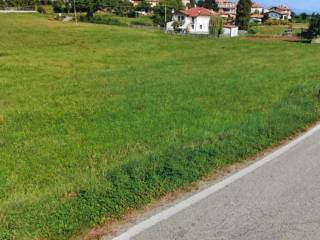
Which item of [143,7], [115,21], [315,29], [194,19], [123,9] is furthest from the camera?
[143,7]

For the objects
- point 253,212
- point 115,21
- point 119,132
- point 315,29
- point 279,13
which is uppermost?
point 253,212

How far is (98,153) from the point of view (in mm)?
6574

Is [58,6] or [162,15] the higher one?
[58,6]

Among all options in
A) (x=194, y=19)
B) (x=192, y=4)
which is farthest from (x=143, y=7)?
(x=194, y=19)

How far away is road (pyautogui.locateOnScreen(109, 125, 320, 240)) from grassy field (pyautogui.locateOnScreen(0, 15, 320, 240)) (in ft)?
1.54

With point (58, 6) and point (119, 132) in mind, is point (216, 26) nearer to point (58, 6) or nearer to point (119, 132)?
point (58, 6)

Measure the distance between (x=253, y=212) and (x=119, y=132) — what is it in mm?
3550

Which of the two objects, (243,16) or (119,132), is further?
(243,16)

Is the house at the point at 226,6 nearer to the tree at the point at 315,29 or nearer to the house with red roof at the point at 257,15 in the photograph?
the house with red roof at the point at 257,15

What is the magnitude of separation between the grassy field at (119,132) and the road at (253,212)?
1.54 ft

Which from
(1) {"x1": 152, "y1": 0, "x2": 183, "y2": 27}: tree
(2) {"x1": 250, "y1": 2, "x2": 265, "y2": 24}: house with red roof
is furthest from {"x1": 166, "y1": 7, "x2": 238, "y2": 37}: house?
(2) {"x1": 250, "y1": 2, "x2": 265, "y2": 24}: house with red roof

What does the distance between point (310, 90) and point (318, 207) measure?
25.8 feet

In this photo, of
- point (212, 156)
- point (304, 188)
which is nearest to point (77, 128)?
point (212, 156)

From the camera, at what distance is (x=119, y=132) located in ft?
25.4
